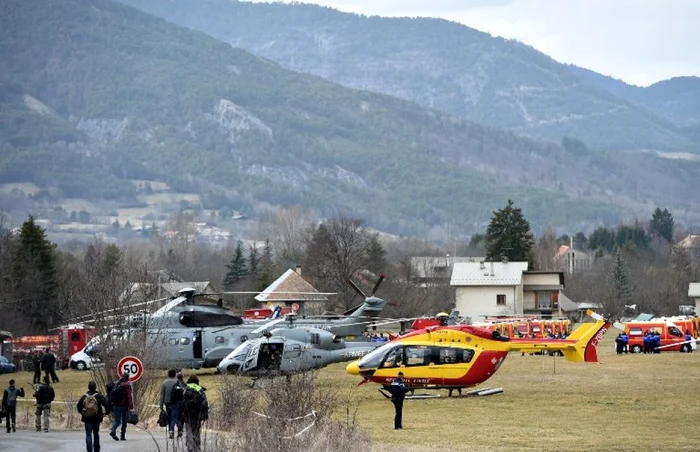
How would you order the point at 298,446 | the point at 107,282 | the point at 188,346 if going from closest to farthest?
1. the point at 298,446
2. the point at 107,282
3. the point at 188,346

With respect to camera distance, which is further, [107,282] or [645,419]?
[107,282]

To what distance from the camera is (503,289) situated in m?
99.9

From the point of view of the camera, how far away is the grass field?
3011cm

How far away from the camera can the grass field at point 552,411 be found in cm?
3011

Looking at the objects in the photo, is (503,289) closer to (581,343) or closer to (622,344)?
(622,344)

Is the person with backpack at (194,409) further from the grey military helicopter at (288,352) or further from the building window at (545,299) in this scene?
the building window at (545,299)

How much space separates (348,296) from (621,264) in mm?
46720

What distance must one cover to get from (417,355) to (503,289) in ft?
194

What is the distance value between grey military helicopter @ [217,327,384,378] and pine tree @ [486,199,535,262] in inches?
2560

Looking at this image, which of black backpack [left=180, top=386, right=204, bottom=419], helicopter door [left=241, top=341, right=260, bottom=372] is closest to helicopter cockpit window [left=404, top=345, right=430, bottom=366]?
helicopter door [left=241, top=341, right=260, bottom=372]

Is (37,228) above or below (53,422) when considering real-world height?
above

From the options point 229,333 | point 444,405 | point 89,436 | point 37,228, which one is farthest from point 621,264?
point 89,436

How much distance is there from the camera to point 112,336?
41469mm

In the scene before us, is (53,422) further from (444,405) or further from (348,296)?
(348,296)
